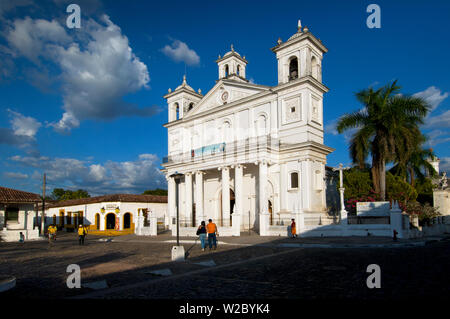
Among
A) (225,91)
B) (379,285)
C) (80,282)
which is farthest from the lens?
(225,91)

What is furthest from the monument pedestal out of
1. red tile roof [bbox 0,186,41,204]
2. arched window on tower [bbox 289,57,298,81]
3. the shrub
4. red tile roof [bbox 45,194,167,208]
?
red tile roof [bbox 45,194,167,208]

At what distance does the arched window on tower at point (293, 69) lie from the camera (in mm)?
28119

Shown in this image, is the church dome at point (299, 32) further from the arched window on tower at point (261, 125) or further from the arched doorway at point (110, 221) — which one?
the arched doorway at point (110, 221)

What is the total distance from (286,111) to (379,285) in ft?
68.2

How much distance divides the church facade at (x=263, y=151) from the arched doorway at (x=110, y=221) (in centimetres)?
1068

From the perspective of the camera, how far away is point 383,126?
24250mm

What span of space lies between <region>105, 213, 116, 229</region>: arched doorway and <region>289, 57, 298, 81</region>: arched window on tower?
2518 centimetres

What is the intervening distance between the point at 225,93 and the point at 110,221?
20.5m

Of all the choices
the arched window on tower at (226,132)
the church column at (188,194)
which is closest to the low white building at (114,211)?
the church column at (188,194)

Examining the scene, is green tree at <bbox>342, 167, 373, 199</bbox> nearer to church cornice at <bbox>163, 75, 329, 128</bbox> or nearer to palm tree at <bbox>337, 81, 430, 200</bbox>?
palm tree at <bbox>337, 81, 430, 200</bbox>

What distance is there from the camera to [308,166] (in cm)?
2534
